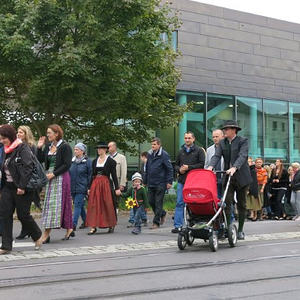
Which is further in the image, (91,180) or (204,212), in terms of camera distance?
(91,180)

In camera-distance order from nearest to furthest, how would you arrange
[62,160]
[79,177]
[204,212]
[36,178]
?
[36,178]
[204,212]
[62,160]
[79,177]

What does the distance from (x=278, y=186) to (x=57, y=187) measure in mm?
9222

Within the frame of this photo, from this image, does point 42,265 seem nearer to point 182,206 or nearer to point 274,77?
point 182,206

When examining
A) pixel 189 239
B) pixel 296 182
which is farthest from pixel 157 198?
pixel 296 182

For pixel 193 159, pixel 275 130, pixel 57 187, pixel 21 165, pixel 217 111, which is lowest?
pixel 57 187

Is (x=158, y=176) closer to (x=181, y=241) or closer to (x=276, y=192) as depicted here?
(x=181, y=241)

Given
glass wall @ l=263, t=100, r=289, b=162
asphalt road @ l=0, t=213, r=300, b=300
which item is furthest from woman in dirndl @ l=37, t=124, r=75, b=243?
glass wall @ l=263, t=100, r=289, b=162

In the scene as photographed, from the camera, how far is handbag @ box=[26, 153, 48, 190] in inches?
326

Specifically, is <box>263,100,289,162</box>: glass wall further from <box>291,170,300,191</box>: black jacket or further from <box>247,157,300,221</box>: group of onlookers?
<box>291,170,300,191</box>: black jacket

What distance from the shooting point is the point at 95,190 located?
10992mm

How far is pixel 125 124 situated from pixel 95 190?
961 centimetres

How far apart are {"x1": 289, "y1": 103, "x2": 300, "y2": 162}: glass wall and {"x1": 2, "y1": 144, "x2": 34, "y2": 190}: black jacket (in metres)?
26.9

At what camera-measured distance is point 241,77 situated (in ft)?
107

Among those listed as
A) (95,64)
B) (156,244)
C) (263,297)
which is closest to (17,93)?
(95,64)
